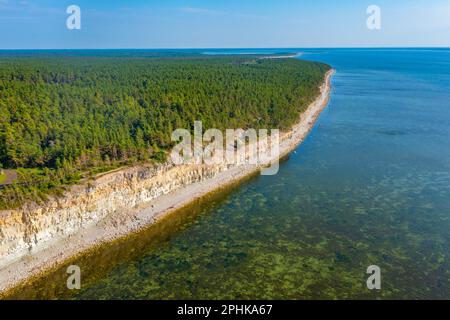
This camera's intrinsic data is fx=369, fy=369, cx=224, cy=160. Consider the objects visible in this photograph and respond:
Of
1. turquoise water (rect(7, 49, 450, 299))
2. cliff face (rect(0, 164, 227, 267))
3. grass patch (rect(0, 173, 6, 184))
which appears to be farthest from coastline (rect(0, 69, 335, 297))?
grass patch (rect(0, 173, 6, 184))

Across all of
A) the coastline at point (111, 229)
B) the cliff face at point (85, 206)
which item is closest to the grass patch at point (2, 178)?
the cliff face at point (85, 206)

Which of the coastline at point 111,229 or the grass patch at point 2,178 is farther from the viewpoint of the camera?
the grass patch at point 2,178

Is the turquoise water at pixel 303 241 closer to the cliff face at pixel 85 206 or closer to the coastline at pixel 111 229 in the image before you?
the coastline at pixel 111 229

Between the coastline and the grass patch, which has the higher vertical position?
the grass patch

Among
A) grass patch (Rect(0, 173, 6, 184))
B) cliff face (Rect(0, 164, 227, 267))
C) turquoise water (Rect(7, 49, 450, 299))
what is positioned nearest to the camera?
turquoise water (Rect(7, 49, 450, 299))

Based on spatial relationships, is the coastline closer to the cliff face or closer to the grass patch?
the cliff face

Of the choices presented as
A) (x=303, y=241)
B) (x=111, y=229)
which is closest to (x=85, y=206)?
(x=111, y=229)

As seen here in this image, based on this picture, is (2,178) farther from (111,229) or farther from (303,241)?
(303,241)
